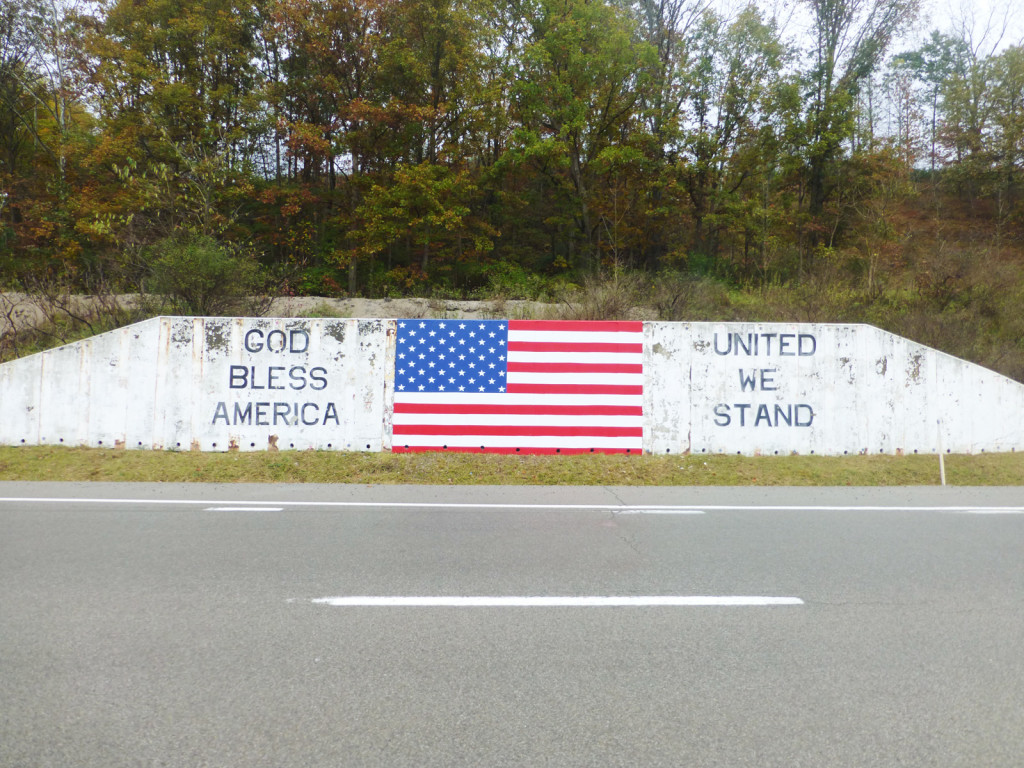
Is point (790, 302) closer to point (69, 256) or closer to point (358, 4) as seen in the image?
point (358, 4)

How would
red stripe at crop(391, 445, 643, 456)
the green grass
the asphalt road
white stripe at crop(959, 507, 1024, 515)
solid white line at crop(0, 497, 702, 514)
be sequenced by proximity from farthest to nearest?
red stripe at crop(391, 445, 643, 456)
the green grass
solid white line at crop(0, 497, 702, 514)
white stripe at crop(959, 507, 1024, 515)
the asphalt road

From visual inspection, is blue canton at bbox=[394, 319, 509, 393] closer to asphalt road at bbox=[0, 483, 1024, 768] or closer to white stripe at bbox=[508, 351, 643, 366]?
white stripe at bbox=[508, 351, 643, 366]

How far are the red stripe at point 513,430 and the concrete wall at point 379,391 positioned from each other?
30 cm

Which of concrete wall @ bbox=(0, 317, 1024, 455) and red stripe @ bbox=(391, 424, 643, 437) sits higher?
concrete wall @ bbox=(0, 317, 1024, 455)

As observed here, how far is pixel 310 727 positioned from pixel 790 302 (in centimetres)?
1958

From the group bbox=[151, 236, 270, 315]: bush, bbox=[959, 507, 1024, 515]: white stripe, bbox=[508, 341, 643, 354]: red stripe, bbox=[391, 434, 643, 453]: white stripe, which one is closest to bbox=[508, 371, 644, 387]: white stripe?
bbox=[508, 341, 643, 354]: red stripe

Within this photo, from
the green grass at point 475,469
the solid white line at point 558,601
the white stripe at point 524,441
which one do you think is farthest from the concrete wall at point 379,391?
the solid white line at point 558,601

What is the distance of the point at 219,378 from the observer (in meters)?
12.1

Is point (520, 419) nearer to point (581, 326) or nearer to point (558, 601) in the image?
point (581, 326)

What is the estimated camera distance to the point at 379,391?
12094 mm

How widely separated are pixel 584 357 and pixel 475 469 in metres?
2.61

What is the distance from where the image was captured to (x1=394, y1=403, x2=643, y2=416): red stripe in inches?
473

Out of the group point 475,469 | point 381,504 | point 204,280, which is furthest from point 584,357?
point 204,280

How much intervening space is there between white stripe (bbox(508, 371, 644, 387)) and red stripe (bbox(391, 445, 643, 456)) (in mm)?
1081
